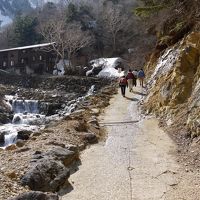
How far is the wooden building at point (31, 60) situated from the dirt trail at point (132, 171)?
4712 centimetres

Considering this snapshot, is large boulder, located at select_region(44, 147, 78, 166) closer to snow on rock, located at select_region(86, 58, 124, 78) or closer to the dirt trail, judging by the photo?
the dirt trail

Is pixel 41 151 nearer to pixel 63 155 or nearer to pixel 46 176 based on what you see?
pixel 63 155

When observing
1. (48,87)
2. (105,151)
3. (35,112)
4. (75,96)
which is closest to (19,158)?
(105,151)

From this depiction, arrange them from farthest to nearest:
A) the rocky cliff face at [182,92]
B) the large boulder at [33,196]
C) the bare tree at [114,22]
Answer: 1. the bare tree at [114,22]
2. the rocky cliff face at [182,92]
3. the large boulder at [33,196]

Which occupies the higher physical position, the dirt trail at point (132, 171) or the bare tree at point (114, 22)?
the bare tree at point (114, 22)

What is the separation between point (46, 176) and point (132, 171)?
7.81 ft

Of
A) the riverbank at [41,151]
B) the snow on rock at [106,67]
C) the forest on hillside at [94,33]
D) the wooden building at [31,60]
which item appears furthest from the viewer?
the wooden building at [31,60]

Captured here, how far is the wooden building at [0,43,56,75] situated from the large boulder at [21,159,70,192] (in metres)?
52.0

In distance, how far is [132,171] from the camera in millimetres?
9320

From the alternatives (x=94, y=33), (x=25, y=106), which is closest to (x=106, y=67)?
(x=94, y=33)

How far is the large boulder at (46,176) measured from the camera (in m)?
7.74

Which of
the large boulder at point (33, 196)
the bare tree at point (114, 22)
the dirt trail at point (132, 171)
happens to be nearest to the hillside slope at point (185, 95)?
the dirt trail at point (132, 171)

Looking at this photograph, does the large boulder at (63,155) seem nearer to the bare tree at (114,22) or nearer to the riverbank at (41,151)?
the riverbank at (41,151)

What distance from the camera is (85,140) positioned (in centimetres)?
1210
